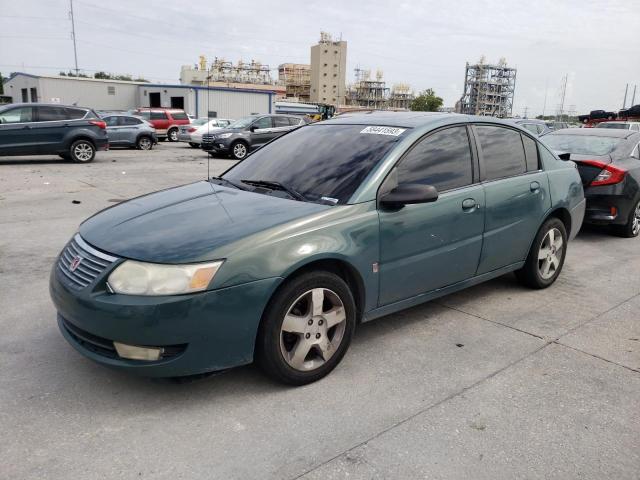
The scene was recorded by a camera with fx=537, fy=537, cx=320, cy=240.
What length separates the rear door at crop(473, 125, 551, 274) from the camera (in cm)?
421

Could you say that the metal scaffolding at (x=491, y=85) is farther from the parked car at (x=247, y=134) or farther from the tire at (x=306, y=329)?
the tire at (x=306, y=329)

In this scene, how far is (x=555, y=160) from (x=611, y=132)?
3681 millimetres

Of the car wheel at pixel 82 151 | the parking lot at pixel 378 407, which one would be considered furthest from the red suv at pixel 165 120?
the parking lot at pixel 378 407

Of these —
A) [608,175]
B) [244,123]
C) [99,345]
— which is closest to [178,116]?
[244,123]

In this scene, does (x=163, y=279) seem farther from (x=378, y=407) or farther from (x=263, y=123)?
(x=263, y=123)

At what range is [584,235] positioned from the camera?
759 centimetres

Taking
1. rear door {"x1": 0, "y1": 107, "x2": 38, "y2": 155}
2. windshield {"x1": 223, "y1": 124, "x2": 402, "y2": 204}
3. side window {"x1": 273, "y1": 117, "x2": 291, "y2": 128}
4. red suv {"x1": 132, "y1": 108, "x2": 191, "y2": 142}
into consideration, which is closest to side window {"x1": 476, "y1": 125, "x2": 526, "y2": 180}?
windshield {"x1": 223, "y1": 124, "x2": 402, "y2": 204}

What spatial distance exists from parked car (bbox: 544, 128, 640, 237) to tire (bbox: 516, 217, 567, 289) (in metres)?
2.22

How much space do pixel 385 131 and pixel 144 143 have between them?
19792mm

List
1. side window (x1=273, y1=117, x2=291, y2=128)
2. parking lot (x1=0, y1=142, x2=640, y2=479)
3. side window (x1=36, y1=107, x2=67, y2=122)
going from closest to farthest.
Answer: parking lot (x1=0, y1=142, x2=640, y2=479), side window (x1=36, y1=107, x2=67, y2=122), side window (x1=273, y1=117, x2=291, y2=128)

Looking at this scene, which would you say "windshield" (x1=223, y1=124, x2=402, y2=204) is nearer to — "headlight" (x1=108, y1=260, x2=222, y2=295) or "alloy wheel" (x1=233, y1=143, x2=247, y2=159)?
"headlight" (x1=108, y1=260, x2=222, y2=295)

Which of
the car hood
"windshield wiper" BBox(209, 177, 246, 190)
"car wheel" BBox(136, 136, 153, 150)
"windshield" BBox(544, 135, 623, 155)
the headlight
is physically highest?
"windshield" BBox(544, 135, 623, 155)

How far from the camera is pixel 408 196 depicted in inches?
132

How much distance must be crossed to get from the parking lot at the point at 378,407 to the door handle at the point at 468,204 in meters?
0.91
